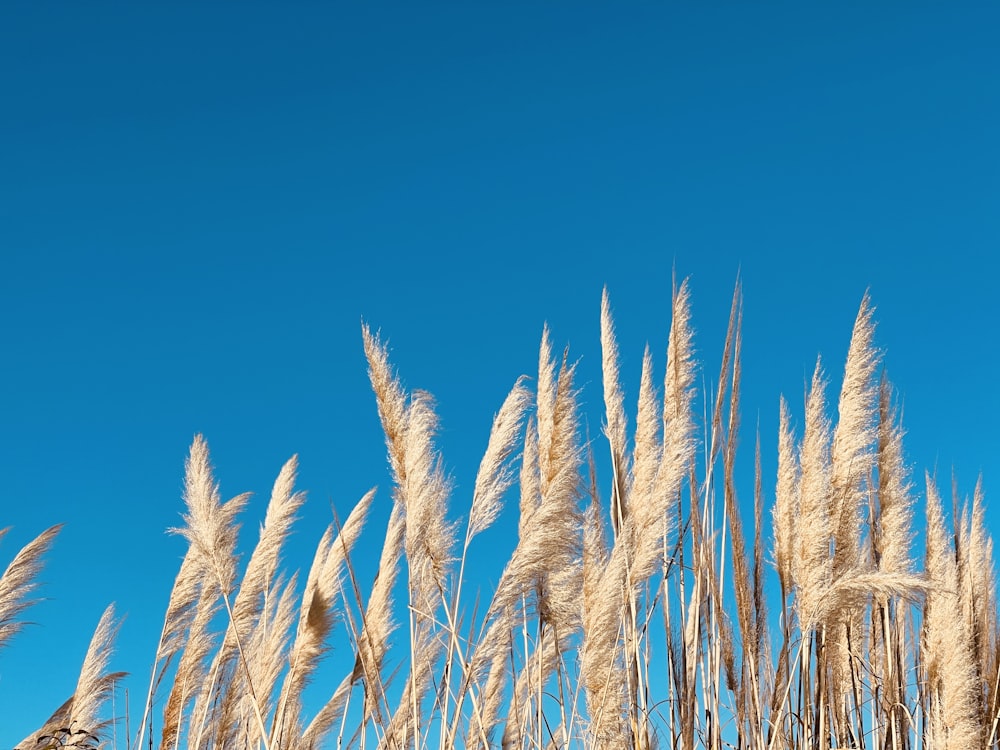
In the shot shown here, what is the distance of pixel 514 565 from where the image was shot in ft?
9.20

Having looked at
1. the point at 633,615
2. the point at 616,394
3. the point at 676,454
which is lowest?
the point at 633,615

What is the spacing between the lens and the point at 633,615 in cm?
313

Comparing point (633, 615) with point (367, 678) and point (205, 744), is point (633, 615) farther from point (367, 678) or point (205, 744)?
point (205, 744)

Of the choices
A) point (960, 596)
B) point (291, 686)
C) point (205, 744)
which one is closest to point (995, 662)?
point (960, 596)

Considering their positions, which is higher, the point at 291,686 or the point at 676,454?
the point at 676,454

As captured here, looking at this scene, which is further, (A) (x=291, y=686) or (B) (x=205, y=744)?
(B) (x=205, y=744)

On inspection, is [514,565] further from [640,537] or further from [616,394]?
[616,394]

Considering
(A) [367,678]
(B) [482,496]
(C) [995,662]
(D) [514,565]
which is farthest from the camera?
(C) [995,662]

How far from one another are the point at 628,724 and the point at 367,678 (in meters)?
0.93

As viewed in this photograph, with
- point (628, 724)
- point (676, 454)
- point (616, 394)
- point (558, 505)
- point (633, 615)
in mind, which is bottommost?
point (628, 724)

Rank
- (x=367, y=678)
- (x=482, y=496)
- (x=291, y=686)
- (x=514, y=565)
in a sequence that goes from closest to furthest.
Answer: (x=514, y=565) < (x=482, y=496) < (x=367, y=678) < (x=291, y=686)

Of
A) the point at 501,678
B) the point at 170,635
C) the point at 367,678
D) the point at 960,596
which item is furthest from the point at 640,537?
the point at 170,635

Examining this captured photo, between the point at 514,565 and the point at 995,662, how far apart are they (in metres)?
2.37

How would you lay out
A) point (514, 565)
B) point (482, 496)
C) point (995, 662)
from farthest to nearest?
1. point (995, 662)
2. point (482, 496)
3. point (514, 565)
